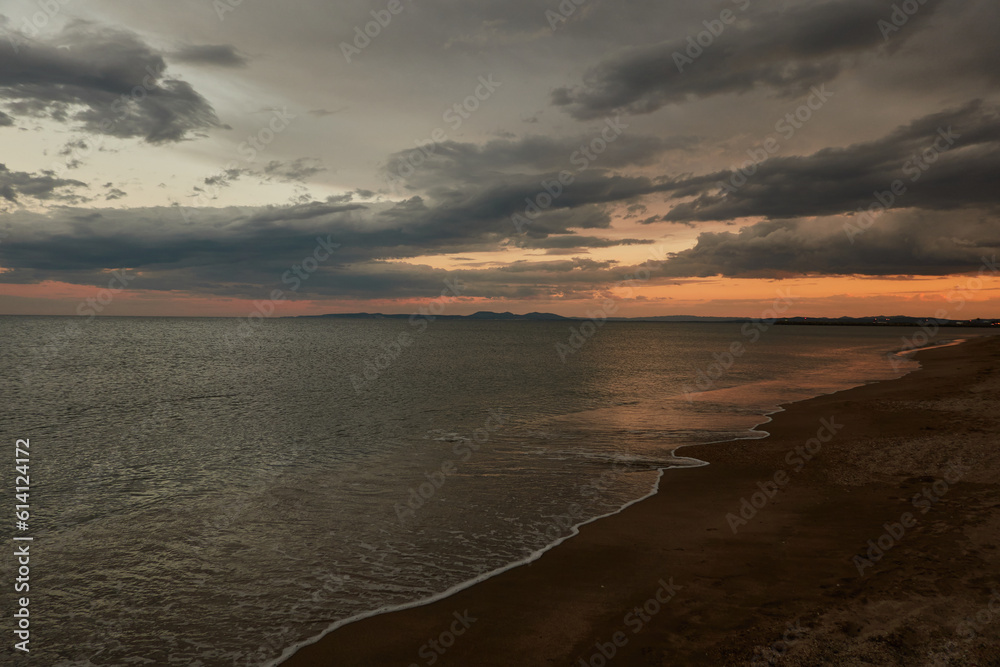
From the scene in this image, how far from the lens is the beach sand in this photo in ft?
21.6

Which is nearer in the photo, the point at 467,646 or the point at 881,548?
the point at 467,646

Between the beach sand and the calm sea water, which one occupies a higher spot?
the beach sand

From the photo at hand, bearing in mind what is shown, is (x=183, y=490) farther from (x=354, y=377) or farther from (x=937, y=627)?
(x=354, y=377)

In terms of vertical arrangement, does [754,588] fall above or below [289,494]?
above

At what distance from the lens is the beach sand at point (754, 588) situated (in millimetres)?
6578

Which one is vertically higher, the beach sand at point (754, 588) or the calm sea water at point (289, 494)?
the beach sand at point (754, 588)

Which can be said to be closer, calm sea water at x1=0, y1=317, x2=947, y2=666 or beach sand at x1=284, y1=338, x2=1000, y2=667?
beach sand at x1=284, y1=338, x2=1000, y2=667

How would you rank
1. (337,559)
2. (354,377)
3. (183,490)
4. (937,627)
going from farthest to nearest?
(354,377) < (183,490) < (337,559) < (937,627)

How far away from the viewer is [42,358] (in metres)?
65.3

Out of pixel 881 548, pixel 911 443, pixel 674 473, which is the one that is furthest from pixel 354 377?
pixel 881 548

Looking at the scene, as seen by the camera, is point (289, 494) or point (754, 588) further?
point (289, 494)

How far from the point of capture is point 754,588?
27.0ft

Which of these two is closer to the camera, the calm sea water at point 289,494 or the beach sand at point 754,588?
the beach sand at point 754,588

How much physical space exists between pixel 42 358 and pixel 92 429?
55.3 m
